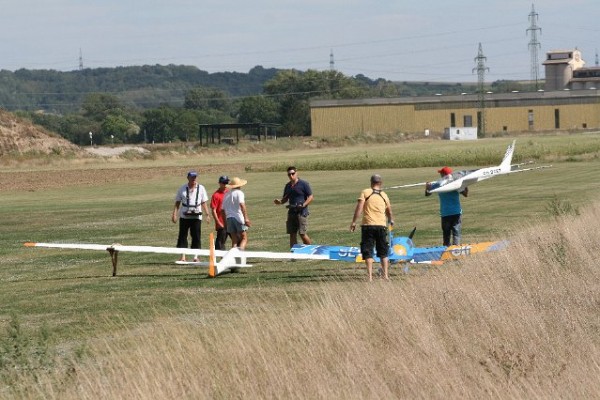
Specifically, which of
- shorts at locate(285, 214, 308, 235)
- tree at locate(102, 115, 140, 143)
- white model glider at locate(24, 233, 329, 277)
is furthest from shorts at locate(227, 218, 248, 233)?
tree at locate(102, 115, 140, 143)

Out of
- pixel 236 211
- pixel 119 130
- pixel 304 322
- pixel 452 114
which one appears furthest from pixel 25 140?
pixel 304 322

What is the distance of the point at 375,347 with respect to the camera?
12.2 metres

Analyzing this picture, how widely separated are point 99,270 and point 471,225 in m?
10.2

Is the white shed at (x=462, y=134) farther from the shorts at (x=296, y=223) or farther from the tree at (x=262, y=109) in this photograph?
the shorts at (x=296, y=223)

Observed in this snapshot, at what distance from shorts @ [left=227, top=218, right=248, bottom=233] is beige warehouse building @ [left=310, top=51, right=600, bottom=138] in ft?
388

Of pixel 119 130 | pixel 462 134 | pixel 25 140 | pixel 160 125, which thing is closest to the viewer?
pixel 25 140

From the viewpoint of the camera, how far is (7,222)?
3634cm

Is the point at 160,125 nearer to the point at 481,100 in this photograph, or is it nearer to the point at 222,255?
the point at 481,100

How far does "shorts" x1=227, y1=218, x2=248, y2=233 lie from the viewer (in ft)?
70.2

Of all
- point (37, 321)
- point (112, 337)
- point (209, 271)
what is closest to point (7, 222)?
point (209, 271)

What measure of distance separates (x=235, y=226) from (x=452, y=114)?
12283cm

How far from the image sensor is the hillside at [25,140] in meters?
96.9

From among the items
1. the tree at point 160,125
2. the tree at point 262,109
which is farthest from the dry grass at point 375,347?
the tree at point 262,109

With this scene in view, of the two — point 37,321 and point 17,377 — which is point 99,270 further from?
point 17,377
